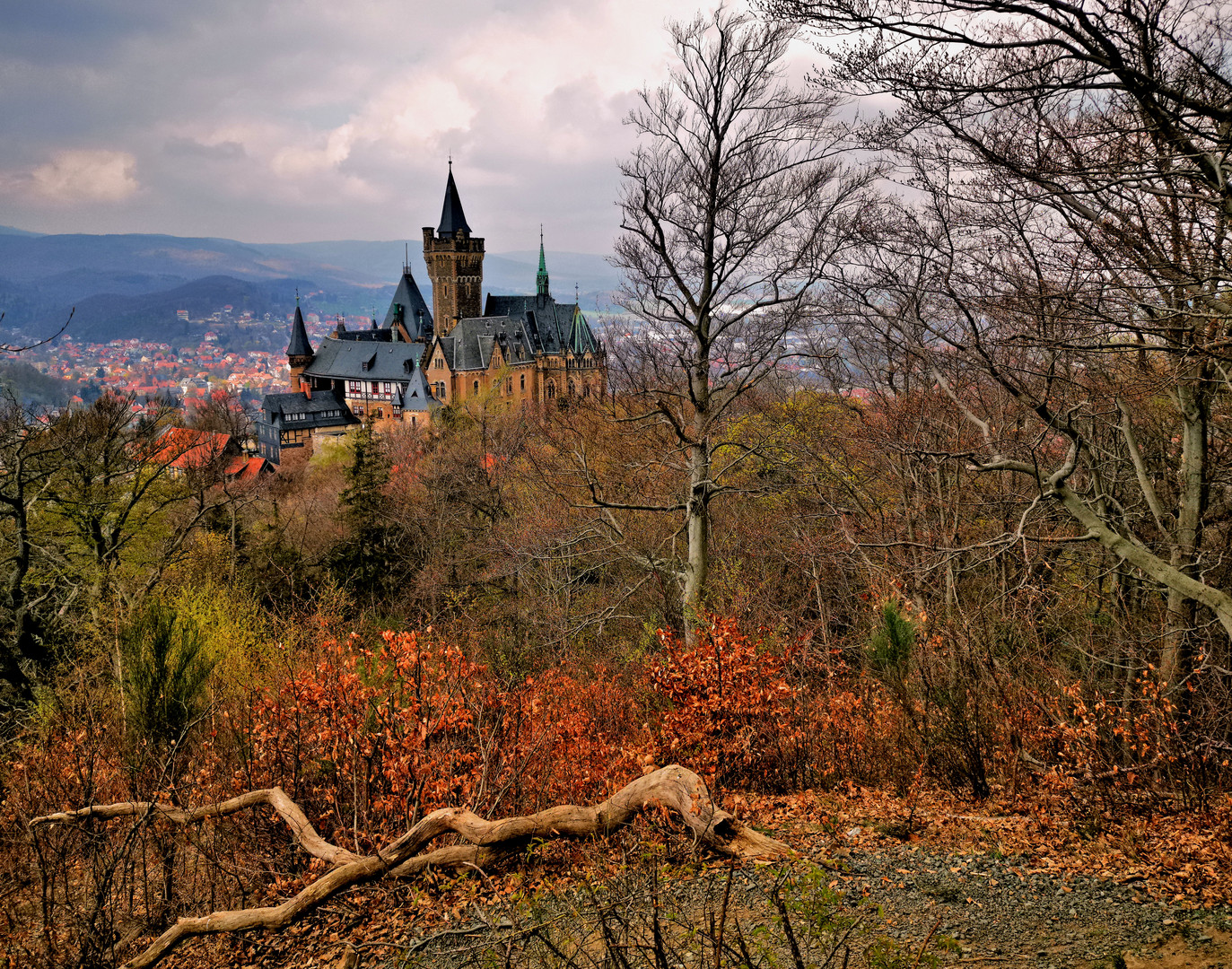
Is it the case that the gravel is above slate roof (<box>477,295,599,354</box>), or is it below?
below

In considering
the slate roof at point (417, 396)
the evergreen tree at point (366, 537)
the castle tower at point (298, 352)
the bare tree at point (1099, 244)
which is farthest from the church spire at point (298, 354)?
the bare tree at point (1099, 244)

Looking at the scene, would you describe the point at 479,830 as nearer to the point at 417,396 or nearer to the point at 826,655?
the point at 826,655

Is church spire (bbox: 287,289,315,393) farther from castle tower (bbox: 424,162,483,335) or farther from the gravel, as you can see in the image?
the gravel

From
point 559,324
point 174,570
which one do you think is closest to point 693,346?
point 174,570

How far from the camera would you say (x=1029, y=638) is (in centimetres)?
938

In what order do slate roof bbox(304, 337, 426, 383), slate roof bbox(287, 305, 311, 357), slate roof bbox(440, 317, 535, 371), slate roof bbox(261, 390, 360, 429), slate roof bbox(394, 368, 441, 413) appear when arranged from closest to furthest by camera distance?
slate roof bbox(394, 368, 441, 413)
slate roof bbox(440, 317, 535, 371)
slate roof bbox(261, 390, 360, 429)
slate roof bbox(304, 337, 426, 383)
slate roof bbox(287, 305, 311, 357)

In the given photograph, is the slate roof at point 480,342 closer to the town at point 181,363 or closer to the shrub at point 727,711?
the town at point 181,363

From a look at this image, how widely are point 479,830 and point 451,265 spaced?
84.7 metres

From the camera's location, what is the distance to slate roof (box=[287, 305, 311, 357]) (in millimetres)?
89250

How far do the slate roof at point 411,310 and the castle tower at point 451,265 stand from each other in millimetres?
2227

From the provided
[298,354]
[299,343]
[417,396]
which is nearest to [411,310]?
[299,343]

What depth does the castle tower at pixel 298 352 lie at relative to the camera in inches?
3519

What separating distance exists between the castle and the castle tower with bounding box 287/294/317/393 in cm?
11

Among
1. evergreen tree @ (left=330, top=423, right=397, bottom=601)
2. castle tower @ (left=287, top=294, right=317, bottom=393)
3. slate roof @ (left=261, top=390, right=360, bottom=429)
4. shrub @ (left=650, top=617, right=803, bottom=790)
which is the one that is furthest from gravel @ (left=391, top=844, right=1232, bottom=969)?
castle tower @ (left=287, top=294, right=317, bottom=393)
